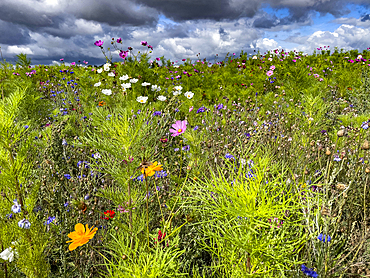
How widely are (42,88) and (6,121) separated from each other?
603 centimetres

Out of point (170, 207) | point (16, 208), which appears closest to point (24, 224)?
point (16, 208)

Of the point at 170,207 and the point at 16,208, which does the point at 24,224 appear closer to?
the point at 16,208

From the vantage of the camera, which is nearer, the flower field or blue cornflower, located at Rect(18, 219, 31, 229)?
the flower field

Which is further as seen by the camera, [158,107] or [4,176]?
[158,107]

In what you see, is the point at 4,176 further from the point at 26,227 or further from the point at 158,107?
the point at 158,107

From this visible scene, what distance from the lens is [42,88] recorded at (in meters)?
6.12

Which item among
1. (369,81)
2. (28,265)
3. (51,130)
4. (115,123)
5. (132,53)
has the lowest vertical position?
(28,265)

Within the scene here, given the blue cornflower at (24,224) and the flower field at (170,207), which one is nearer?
the flower field at (170,207)

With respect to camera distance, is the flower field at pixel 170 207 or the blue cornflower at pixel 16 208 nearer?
the flower field at pixel 170 207

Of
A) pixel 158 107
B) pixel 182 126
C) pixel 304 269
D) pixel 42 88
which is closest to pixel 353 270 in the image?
pixel 304 269

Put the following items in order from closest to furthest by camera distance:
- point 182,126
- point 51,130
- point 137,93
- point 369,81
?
1. point 182,126
2. point 51,130
3. point 137,93
4. point 369,81

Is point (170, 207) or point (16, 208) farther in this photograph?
point (170, 207)

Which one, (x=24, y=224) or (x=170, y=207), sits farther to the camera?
(x=170, y=207)

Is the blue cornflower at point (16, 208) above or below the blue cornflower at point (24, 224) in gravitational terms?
above
